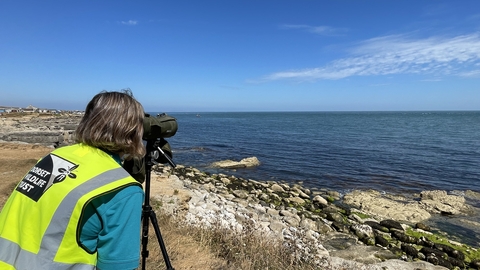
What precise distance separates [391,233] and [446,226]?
2.31 metres

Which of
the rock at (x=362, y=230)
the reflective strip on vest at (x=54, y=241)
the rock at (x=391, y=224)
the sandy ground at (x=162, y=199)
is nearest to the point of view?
the reflective strip on vest at (x=54, y=241)

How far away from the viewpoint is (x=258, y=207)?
953cm

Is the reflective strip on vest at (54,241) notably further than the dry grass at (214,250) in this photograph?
No

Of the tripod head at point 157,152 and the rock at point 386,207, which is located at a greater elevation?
the tripod head at point 157,152

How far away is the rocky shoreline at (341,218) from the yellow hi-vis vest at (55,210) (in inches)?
134

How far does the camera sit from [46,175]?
129 centimetres

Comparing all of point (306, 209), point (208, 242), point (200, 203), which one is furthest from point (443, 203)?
point (208, 242)

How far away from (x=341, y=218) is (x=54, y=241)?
353 inches

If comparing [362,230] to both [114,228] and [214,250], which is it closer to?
[214,250]

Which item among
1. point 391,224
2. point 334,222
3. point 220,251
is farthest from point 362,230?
point 220,251

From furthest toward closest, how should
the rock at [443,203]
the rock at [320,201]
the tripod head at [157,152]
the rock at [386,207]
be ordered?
the rock at [320,201] < the rock at [443,203] < the rock at [386,207] < the tripod head at [157,152]

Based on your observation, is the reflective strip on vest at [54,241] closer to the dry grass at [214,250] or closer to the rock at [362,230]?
the dry grass at [214,250]

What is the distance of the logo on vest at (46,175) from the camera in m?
1.25

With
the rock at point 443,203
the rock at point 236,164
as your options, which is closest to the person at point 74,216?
the rock at point 443,203
